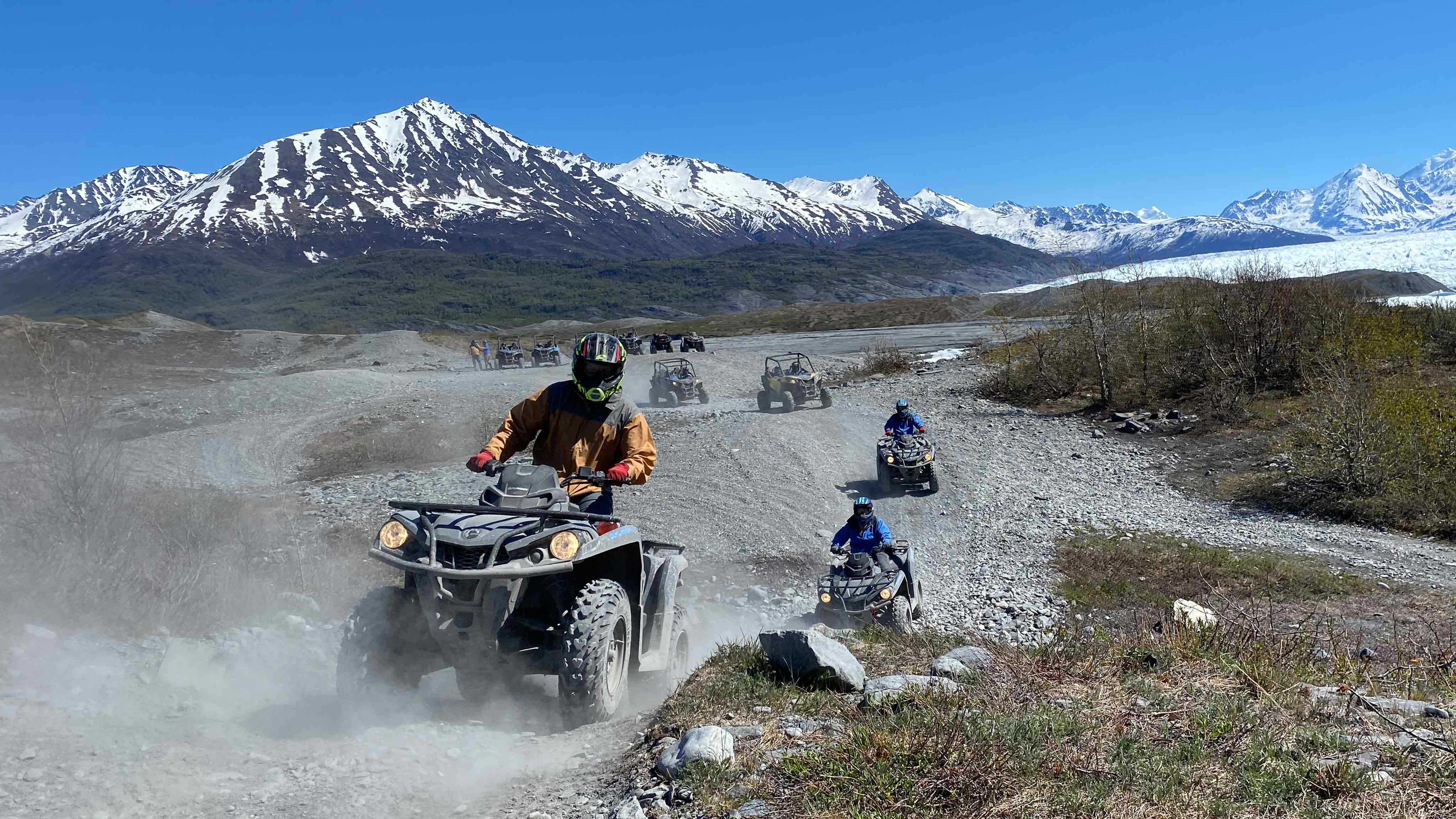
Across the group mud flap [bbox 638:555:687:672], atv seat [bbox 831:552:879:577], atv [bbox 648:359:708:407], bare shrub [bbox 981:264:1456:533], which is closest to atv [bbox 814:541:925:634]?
atv seat [bbox 831:552:879:577]

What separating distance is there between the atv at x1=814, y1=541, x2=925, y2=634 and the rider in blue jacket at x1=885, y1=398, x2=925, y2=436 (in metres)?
7.60

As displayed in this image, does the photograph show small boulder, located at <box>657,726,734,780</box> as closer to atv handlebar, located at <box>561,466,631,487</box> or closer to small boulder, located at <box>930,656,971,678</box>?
small boulder, located at <box>930,656,971,678</box>

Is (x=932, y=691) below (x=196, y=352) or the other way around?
below

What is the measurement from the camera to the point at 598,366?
19.8ft

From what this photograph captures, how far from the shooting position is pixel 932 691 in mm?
4641

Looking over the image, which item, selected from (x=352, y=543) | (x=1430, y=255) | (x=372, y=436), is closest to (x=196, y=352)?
(x=372, y=436)

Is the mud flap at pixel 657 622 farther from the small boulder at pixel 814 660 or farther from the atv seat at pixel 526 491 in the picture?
the atv seat at pixel 526 491

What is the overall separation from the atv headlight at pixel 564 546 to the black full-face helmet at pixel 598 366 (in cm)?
139

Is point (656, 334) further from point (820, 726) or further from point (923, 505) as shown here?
point (820, 726)

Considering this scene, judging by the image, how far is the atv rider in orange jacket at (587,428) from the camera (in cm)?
611

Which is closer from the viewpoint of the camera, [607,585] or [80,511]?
[607,585]

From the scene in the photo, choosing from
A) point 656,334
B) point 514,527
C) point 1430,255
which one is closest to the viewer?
point 514,527

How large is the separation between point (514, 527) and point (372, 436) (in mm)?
19415

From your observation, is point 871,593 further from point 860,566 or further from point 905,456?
point 905,456
